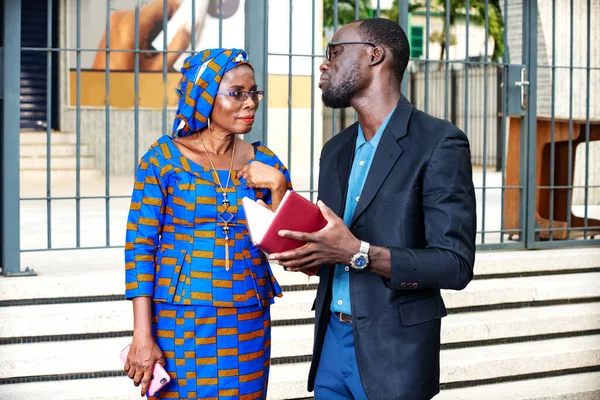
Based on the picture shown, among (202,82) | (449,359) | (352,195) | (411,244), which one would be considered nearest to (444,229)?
(411,244)

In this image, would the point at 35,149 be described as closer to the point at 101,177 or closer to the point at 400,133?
the point at 101,177

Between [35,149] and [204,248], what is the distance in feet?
35.3

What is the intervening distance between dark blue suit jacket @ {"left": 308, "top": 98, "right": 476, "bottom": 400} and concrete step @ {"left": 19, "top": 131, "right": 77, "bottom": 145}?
37.3 feet

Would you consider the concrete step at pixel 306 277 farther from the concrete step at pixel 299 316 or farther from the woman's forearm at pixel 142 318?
the woman's forearm at pixel 142 318

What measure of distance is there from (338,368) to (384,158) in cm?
61

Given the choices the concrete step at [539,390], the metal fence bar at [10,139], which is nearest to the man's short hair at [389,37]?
the concrete step at [539,390]

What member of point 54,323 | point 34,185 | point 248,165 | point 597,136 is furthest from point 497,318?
point 34,185

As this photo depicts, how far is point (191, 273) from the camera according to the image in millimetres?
2854

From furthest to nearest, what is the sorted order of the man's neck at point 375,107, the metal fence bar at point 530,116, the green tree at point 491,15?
the green tree at point 491,15 → the metal fence bar at point 530,116 → the man's neck at point 375,107

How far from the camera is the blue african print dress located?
2850mm

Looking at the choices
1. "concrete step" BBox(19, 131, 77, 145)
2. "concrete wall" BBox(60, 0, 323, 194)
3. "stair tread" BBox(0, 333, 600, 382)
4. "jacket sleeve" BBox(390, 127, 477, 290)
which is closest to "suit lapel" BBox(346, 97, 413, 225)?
"jacket sleeve" BBox(390, 127, 477, 290)

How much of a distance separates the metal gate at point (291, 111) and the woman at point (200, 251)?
7.96 feet

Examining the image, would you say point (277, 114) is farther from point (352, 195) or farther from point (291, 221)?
point (291, 221)

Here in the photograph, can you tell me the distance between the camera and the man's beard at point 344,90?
258cm
